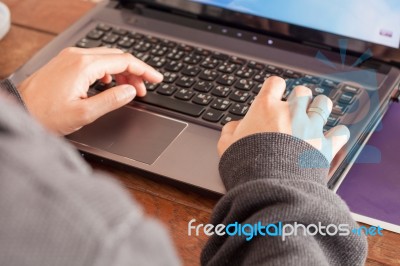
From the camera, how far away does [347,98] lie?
73 cm

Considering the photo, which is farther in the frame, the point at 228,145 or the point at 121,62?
the point at 121,62

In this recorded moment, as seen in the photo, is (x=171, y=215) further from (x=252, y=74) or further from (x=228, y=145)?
(x=252, y=74)

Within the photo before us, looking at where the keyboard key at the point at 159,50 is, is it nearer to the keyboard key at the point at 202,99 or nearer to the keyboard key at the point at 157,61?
the keyboard key at the point at 157,61

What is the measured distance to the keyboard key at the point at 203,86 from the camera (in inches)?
30.5

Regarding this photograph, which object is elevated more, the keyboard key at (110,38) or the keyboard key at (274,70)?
the keyboard key at (274,70)

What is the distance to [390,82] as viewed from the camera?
761 millimetres

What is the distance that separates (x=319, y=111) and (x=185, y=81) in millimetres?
212

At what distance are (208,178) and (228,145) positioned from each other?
5 cm

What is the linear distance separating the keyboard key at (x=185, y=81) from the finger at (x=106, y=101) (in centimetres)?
7

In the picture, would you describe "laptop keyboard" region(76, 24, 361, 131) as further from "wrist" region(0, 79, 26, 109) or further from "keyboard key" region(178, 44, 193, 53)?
"wrist" region(0, 79, 26, 109)

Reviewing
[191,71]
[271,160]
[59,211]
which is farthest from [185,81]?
[59,211]

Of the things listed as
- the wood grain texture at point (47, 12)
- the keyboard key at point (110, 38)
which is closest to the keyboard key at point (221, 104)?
the keyboard key at point (110, 38)

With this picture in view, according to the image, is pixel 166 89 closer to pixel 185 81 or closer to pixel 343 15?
pixel 185 81

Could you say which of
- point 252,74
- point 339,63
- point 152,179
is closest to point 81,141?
point 152,179
